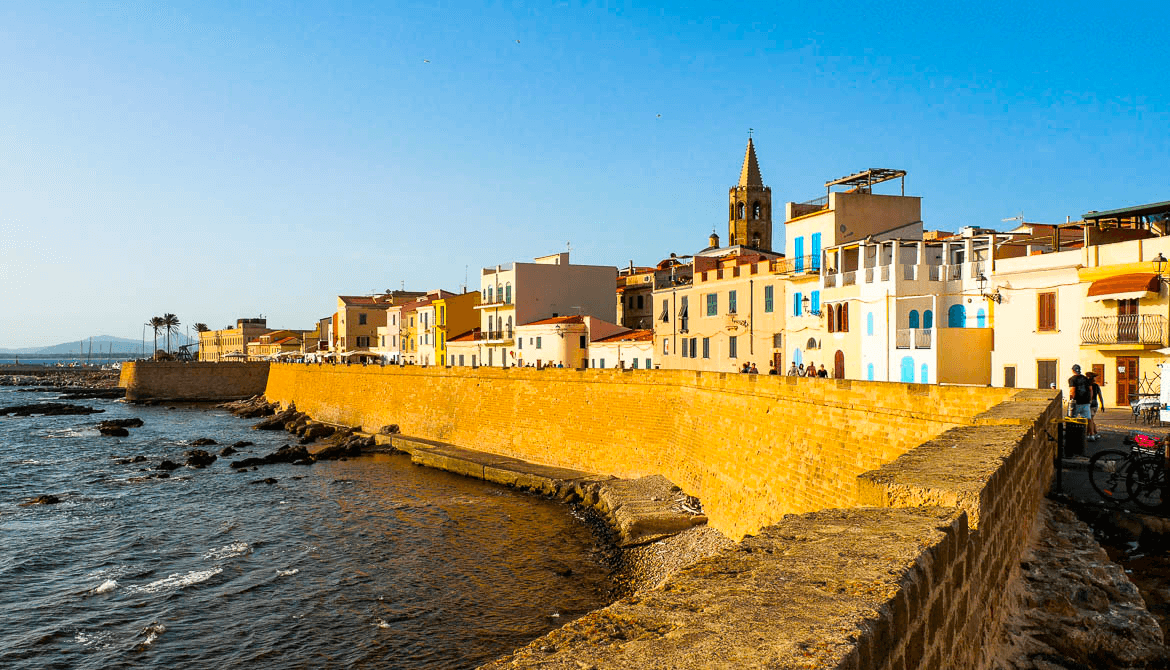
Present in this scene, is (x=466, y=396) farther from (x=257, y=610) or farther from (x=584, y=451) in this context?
(x=257, y=610)

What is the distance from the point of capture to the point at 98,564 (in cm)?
2128

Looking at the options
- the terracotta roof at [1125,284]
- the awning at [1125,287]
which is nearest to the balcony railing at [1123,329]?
the awning at [1125,287]

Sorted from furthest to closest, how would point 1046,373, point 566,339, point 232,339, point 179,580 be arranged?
point 232,339, point 566,339, point 1046,373, point 179,580

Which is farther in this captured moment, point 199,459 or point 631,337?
point 631,337

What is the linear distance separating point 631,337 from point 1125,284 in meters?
27.2

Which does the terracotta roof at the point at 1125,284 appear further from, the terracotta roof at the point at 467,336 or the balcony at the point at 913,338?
the terracotta roof at the point at 467,336

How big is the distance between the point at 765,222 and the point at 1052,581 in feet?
258

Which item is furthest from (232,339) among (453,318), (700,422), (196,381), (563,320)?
(700,422)

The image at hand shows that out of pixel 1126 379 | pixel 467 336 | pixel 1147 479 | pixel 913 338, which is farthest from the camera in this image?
pixel 467 336

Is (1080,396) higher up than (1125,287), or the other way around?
(1125,287)

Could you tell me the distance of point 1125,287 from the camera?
22922 millimetres

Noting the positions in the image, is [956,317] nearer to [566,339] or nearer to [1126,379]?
[1126,379]

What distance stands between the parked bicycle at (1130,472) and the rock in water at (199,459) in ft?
119

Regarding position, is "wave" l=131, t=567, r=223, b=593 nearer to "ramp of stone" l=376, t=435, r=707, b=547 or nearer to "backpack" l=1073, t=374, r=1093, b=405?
"ramp of stone" l=376, t=435, r=707, b=547
